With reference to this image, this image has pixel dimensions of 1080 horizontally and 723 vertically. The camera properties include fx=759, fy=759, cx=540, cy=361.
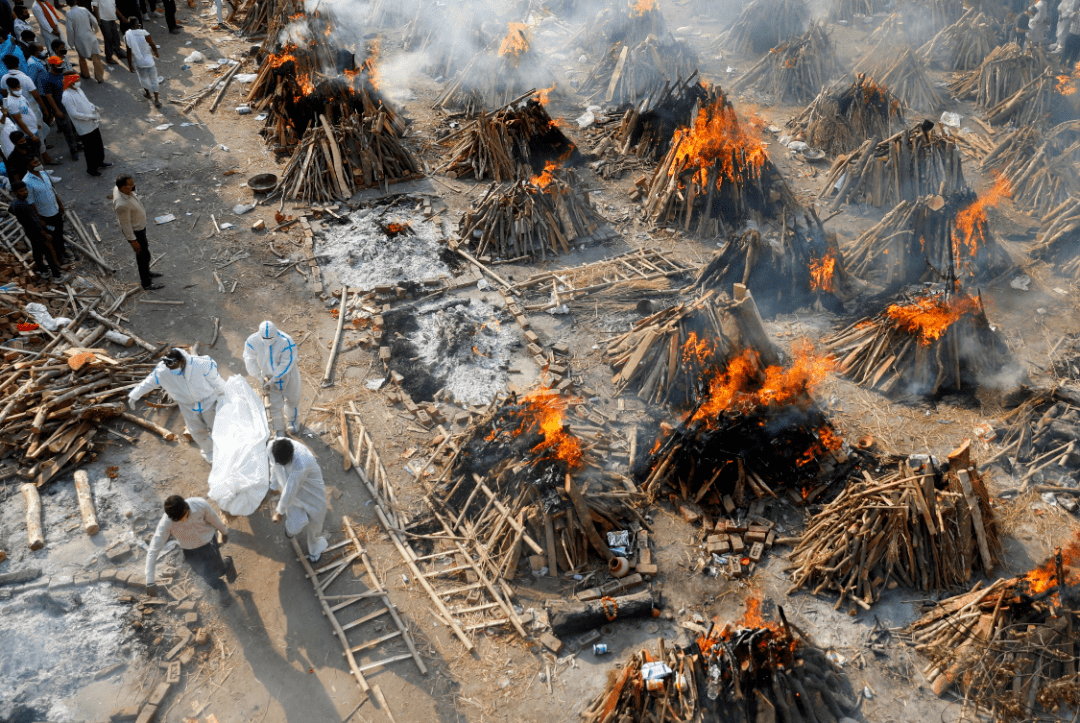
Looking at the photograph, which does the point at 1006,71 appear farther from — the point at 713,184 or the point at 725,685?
the point at 725,685

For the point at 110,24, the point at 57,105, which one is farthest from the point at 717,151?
the point at 110,24

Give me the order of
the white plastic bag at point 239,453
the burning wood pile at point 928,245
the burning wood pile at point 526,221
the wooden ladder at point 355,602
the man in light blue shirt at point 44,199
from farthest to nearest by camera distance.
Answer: the burning wood pile at point 526,221 → the burning wood pile at point 928,245 → the man in light blue shirt at point 44,199 → the white plastic bag at point 239,453 → the wooden ladder at point 355,602

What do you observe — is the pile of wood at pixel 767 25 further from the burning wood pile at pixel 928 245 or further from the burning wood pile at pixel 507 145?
the burning wood pile at pixel 928 245

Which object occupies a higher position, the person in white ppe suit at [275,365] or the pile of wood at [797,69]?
the pile of wood at [797,69]

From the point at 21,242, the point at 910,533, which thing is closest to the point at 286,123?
the point at 21,242

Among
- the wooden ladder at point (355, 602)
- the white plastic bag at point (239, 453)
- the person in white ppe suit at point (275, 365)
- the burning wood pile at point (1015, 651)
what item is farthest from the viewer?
the person in white ppe suit at point (275, 365)

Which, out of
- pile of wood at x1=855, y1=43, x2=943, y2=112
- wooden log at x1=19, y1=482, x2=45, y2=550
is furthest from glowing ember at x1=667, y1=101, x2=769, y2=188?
wooden log at x1=19, y1=482, x2=45, y2=550

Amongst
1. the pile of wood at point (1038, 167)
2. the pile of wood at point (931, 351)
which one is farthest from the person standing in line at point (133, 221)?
the pile of wood at point (1038, 167)

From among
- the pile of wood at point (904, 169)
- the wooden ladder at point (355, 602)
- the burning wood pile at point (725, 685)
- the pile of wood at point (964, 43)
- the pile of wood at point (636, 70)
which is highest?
the pile of wood at point (964, 43)
